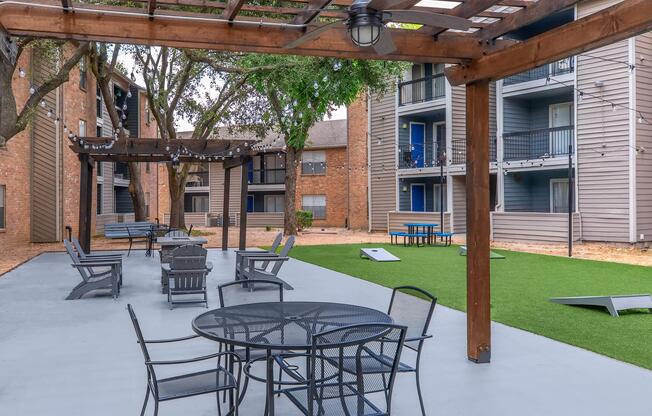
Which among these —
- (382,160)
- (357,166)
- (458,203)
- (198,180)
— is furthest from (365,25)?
(198,180)

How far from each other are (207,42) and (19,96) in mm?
16917

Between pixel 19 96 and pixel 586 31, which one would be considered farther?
pixel 19 96

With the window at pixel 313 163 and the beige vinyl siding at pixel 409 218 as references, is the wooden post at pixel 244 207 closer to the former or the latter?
the beige vinyl siding at pixel 409 218

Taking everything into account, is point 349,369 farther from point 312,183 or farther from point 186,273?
point 312,183

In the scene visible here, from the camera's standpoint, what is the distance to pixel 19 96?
1827 cm

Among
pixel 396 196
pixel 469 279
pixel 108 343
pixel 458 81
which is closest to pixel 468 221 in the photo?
pixel 469 279

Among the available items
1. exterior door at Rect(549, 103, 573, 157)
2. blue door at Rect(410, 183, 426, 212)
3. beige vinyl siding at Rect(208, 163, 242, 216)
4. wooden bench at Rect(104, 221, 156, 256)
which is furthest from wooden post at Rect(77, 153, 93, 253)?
beige vinyl siding at Rect(208, 163, 242, 216)

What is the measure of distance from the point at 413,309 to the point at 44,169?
1939cm

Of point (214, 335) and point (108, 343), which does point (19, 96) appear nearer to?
point (108, 343)

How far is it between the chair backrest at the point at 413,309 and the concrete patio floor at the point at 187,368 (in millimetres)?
563

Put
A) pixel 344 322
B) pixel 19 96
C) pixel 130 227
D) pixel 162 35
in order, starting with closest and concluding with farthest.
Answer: pixel 344 322 → pixel 162 35 → pixel 130 227 → pixel 19 96

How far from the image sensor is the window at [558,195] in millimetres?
19578

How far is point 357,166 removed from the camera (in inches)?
1207

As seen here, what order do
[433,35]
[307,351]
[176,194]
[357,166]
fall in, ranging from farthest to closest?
[357,166], [176,194], [433,35], [307,351]
